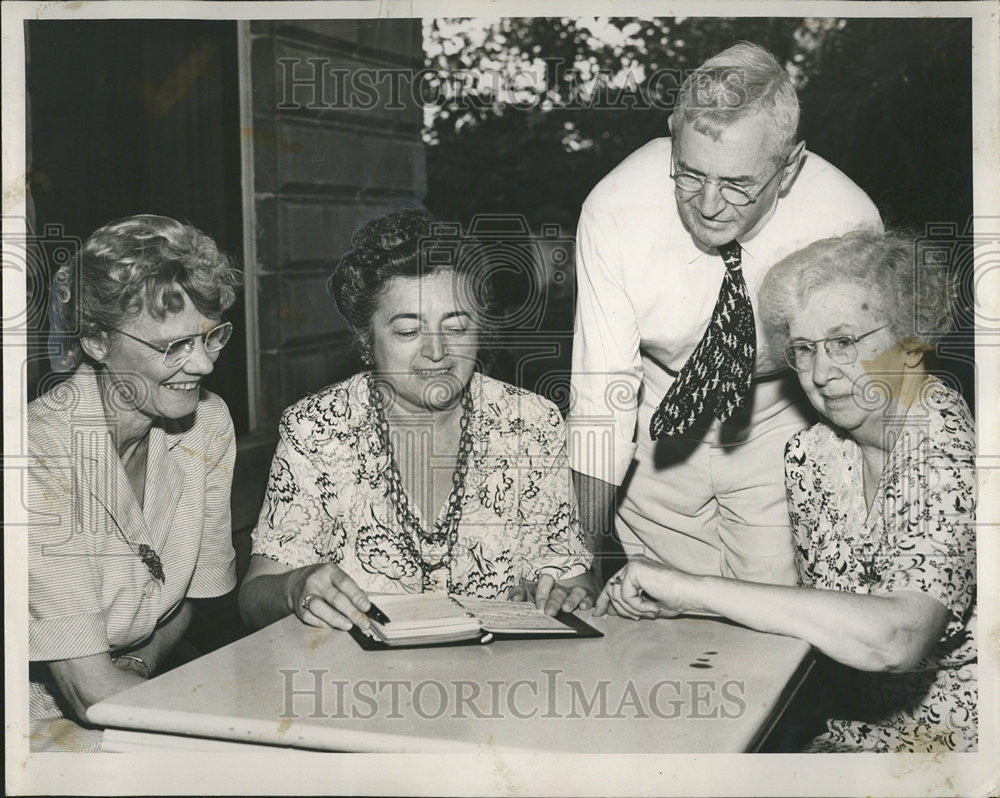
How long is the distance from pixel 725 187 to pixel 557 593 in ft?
3.80

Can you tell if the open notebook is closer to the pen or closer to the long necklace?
the pen

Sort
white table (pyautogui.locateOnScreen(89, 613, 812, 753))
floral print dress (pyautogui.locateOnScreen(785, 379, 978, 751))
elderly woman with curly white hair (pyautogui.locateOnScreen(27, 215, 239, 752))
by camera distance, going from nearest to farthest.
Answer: white table (pyautogui.locateOnScreen(89, 613, 812, 753)) → floral print dress (pyautogui.locateOnScreen(785, 379, 978, 751)) → elderly woman with curly white hair (pyautogui.locateOnScreen(27, 215, 239, 752))

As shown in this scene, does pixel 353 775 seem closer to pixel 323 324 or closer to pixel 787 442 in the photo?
pixel 323 324

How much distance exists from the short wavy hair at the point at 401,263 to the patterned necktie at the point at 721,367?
21.6 inches

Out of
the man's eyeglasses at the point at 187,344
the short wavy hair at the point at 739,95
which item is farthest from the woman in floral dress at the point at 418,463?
the short wavy hair at the point at 739,95

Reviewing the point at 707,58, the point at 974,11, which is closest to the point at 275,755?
the point at 707,58

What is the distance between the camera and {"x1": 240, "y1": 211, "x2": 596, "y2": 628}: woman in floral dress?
250 cm

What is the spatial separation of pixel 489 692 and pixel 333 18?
5.79 ft

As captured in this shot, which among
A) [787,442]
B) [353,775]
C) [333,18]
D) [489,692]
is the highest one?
[333,18]

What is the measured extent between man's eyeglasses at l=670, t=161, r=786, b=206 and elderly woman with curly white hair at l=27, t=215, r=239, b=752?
1.22m

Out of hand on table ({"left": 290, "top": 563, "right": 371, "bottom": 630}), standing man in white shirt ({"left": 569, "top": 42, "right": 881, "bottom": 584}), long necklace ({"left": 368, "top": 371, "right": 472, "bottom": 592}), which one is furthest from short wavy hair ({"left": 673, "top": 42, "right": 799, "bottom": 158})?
hand on table ({"left": 290, "top": 563, "right": 371, "bottom": 630})

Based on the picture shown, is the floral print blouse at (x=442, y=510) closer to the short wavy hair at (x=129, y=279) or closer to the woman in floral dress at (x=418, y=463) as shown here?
the woman in floral dress at (x=418, y=463)

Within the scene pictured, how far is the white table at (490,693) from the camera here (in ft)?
6.32

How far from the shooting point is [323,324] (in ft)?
8.28
